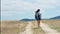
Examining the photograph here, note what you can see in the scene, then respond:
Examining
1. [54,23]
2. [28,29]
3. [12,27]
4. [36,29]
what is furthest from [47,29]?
[12,27]

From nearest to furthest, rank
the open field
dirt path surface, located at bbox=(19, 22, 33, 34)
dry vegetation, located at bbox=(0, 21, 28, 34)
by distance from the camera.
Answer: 1. dry vegetation, located at bbox=(0, 21, 28, 34)
2. the open field
3. dirt path surface, located at bbox=(19, 22, 33, 34)

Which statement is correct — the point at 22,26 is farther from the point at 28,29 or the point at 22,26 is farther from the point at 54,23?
the point at 54,23

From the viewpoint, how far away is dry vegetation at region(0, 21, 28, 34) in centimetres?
1706

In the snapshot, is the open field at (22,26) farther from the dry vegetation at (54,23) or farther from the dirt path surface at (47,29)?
the dirt path surface at (47,29)

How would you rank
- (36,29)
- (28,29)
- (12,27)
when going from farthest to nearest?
(36,29) < (28,29) < (12,27)

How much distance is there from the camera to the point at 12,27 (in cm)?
1739

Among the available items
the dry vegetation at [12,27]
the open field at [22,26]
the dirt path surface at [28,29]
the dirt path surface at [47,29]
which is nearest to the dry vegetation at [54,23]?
the open field at [22,26]

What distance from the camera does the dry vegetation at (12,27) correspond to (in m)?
17.1

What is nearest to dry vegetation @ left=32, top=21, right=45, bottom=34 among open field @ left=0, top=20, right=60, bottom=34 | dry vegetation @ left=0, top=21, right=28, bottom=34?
open field @ left=0, top=20, right=60, bottom=34

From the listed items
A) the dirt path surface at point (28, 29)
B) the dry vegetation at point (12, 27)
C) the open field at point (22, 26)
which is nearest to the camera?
the dry vegetation at point (12, 27)

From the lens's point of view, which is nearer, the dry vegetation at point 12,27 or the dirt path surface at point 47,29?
the dry vegetation at point 12,27

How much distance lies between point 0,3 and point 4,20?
2.97ft

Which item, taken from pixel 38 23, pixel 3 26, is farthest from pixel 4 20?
pixel 38 23

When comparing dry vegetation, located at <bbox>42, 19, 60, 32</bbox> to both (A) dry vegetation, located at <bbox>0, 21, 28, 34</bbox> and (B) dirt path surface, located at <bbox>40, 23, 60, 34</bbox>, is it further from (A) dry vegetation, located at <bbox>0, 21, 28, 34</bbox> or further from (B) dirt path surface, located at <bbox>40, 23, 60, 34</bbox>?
(A) dry vegetation, located at <bbox>0, 21, 28, 34</bbox>
